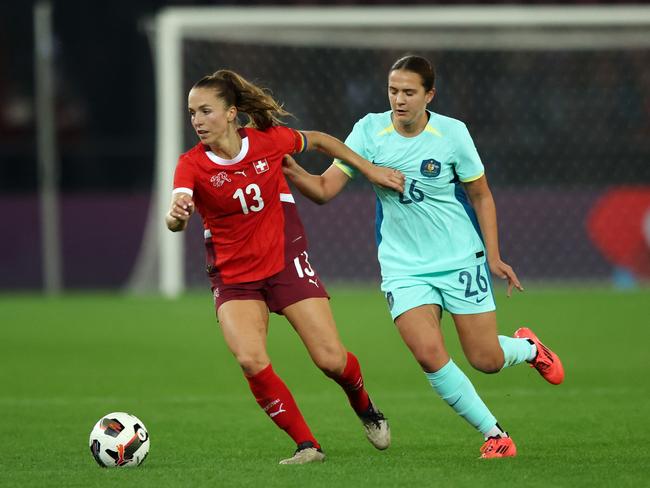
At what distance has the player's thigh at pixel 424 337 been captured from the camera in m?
6.51

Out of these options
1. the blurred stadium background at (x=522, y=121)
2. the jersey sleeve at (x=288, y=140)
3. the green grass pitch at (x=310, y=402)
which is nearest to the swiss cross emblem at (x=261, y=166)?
the jersey sleeve at (x=288, y=140)

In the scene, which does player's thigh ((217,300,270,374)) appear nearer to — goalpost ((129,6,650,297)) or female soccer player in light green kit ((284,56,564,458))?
female soccer player in light green kit ((284,56,564,458))

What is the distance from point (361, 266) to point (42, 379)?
23.5 ft

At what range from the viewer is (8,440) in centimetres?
731

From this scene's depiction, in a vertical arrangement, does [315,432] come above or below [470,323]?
below

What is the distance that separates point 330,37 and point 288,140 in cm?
1013

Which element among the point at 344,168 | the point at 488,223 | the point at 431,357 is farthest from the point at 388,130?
the point at 431,357

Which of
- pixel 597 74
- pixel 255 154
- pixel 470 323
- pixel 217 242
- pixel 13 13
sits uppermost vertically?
pixel 13 13

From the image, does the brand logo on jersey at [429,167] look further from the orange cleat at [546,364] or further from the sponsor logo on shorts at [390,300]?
the orange cleat at [546,364]

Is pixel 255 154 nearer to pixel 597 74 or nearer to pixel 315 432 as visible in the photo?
pixel 315 432

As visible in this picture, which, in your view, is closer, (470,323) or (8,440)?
(470,323)

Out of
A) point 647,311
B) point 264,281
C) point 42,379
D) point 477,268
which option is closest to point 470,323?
point 477,268

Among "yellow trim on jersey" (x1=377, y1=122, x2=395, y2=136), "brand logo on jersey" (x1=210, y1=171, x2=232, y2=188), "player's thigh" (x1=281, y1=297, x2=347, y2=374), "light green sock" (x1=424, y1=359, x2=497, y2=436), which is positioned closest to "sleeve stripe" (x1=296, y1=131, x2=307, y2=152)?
"yellow trim on jersey" (x1=377, y1=122, x2=395, y2=136)

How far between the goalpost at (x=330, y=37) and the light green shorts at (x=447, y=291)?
9405 millimetres
